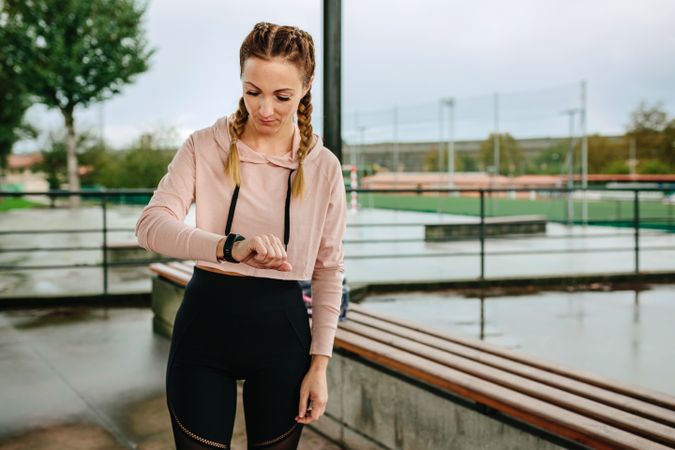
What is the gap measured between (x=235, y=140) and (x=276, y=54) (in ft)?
0.60

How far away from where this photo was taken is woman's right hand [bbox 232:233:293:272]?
105 centimetres

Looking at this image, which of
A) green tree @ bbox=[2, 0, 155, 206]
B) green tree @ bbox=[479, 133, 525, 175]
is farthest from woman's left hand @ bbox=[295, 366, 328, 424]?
green tree @ bbox=[2, 0, 155, 206]

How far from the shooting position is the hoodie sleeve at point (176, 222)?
3.79ft

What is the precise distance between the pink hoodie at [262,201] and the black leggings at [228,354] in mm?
45

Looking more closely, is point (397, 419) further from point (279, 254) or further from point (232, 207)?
point (279, 254)

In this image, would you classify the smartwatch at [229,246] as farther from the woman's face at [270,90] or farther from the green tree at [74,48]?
the green tree at [74,48]

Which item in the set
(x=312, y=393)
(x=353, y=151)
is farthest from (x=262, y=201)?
(x=353, y=151)

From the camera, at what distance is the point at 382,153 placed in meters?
22.3

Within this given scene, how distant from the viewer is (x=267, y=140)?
1377 millimetres

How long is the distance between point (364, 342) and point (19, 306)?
4154 millimetres

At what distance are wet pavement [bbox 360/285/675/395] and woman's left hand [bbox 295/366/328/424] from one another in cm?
201

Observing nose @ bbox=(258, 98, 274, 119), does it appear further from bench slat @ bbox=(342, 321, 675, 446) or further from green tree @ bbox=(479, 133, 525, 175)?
green tree @ bbox=(479, 133, 525, 175)

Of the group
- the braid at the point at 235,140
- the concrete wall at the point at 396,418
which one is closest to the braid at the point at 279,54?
the braid at the point at 235,140

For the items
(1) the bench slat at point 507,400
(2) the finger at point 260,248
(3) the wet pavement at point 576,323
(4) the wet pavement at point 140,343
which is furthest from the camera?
(3) the wet pavement at point 576,323
